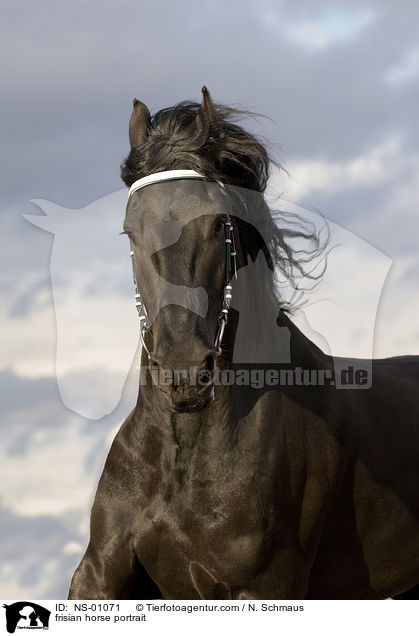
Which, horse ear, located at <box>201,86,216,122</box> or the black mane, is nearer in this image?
the black mane

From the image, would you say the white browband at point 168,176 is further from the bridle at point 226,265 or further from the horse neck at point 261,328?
the horse neck at point 261,328

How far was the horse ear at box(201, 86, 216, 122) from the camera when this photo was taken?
5488 millimetres

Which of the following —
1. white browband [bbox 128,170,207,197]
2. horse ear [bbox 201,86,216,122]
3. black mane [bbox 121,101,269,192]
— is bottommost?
white browband [bbox 128,170,207,197]

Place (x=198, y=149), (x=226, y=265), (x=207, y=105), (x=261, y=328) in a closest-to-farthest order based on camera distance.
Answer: (x=226, y=265), (x=198, y=149), (x=207, y=105), (x=261, y=328)

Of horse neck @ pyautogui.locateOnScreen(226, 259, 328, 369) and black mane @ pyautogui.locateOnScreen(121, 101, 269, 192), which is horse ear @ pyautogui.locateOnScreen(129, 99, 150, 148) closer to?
black mane @ pyautogui.locateOnScreen(121, 101, 269, 192)

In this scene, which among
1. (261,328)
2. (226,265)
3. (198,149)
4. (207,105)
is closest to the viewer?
(226,265)

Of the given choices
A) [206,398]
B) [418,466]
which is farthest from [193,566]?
[418,466]

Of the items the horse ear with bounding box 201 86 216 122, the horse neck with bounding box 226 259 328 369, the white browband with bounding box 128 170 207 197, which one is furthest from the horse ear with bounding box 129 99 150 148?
the horse neck with bounding box 226 259 328 369

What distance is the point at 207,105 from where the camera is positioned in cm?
552

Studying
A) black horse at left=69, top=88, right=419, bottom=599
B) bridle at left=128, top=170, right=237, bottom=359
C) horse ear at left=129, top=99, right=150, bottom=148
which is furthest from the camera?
horse ear at left=129, top=99, right=150, bottom=148

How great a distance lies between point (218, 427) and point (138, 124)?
201 centimetres
